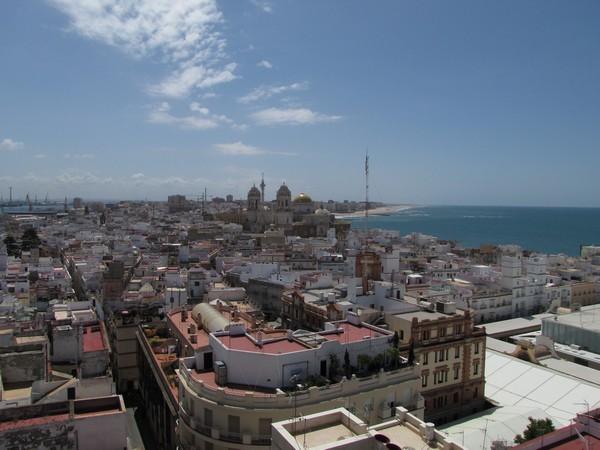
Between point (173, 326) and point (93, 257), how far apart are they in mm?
47264

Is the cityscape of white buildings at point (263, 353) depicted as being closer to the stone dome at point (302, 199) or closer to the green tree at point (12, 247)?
the green tree at point (12, 247)

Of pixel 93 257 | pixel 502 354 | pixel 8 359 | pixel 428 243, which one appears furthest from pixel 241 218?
pixel 8 359

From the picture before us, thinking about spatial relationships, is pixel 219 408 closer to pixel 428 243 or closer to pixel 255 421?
pixel 255 421

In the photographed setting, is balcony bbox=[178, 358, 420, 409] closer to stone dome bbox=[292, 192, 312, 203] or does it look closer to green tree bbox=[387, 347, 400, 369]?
green tree bbox=[387, 347, 400, 369]

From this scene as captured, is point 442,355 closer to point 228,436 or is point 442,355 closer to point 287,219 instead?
point 228,436

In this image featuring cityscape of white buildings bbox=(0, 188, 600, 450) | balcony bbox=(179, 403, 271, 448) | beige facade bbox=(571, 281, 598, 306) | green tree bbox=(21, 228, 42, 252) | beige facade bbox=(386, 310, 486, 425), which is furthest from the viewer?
green tree bbox=(21, 228, 42, 252)

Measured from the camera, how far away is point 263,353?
21078 millimetres

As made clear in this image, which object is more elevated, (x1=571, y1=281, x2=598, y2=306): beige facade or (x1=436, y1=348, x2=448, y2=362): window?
(x1=436, y1=348, x2=448, y2=362): window

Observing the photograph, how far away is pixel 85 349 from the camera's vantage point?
30.6 m

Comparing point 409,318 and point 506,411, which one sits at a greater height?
point 409,318

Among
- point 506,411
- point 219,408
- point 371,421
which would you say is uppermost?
point 219,408

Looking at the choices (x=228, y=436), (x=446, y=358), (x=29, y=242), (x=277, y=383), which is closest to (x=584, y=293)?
(x=446, y=358)

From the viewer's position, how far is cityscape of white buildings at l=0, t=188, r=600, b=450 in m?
16.2

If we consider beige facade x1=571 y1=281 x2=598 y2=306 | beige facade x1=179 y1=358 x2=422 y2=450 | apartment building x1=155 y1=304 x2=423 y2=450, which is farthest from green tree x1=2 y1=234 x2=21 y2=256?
beige facade x1=571 y1=281 x2=598 y2=306
